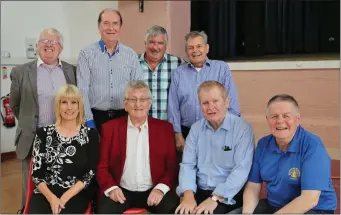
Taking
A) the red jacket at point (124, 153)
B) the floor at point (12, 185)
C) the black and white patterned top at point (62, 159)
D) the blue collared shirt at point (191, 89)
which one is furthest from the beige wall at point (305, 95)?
the black and white patterned top at point (62, 159)

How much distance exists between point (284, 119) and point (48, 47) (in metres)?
1.53

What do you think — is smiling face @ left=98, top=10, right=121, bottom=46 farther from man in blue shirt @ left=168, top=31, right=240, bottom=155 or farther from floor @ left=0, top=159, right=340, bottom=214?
floor @ left=0, top=159, right=340, bottom=214

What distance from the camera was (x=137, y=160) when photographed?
2.25 meters

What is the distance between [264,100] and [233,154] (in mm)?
2327

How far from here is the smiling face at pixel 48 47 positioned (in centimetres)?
247

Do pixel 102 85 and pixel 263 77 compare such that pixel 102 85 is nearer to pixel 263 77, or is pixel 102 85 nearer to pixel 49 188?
pixel 49 188

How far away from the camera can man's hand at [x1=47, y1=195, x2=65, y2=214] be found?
212 centimetres

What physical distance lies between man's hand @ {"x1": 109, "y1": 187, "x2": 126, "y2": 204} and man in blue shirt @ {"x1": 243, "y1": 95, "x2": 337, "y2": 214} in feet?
2.20

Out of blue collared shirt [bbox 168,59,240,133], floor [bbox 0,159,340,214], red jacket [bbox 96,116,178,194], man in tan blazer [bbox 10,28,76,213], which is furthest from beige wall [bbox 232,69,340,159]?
man in tan blazer [bbox 10,28,76,213]

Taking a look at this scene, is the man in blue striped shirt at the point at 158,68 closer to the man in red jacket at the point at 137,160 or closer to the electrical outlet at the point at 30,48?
the man in red jacket at the point at 137,160

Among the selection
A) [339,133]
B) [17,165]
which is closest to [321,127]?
[339,133]

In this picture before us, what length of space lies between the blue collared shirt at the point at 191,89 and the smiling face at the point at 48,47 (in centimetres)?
79

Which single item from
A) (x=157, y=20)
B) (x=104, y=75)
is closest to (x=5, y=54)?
(x=157, y=20)

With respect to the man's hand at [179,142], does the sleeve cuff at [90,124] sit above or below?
above
